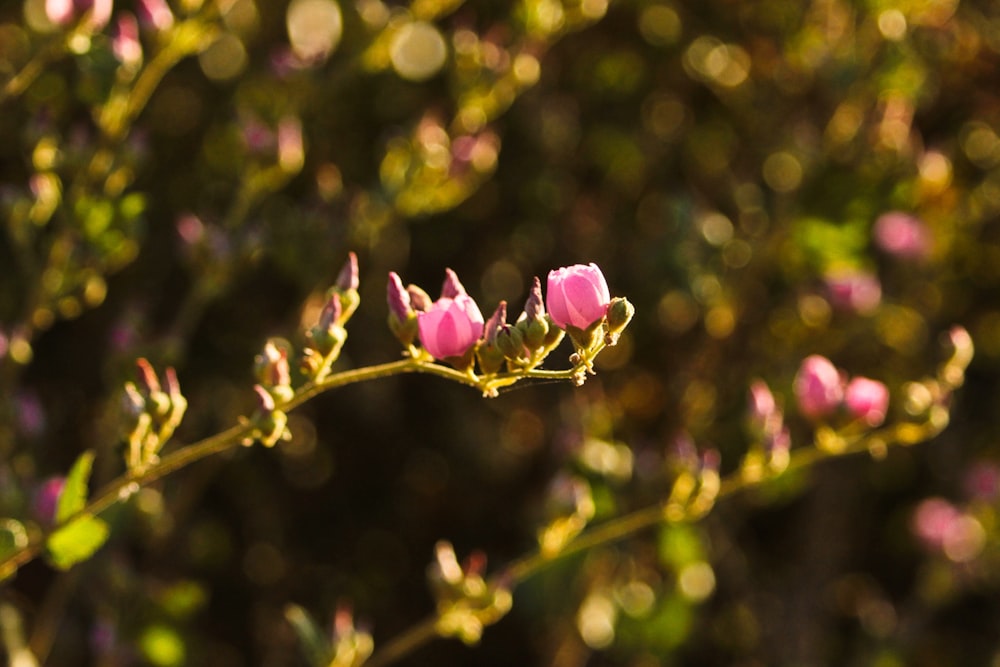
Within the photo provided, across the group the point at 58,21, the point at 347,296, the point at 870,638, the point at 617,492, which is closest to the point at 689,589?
the point at 617,492

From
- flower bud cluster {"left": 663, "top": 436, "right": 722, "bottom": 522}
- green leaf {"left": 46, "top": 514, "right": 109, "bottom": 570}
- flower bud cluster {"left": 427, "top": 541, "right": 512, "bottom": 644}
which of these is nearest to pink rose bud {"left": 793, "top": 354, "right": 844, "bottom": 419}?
flower bud cluster {"left": 663, "top": 436, "right": 722, "bottom": 522}

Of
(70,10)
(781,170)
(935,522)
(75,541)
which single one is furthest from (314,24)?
(935,522)

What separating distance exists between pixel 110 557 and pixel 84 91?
27.4 inches

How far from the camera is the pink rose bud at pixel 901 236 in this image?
231 centimetres

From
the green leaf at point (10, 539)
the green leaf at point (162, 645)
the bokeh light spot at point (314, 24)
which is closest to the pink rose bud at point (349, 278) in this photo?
the green leaf at point (10, 539)

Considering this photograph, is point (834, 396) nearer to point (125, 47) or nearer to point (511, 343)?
point (511, 343)

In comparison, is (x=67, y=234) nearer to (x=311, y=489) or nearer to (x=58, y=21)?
(x=58, y=21)

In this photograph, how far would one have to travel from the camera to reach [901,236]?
91.4 inches

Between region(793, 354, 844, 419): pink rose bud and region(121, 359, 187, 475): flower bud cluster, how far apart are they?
79 centimetres

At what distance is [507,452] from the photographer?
247 centimetres

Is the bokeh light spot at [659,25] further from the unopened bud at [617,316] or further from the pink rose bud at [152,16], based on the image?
the unopened bud at [617,316]

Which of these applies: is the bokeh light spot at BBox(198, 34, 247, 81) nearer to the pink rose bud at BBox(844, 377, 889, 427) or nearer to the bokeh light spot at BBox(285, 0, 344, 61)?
the bokeh light spot at BBox(285, 0, 344, 61)

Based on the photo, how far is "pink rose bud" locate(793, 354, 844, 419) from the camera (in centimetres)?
153

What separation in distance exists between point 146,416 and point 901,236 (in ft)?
5.32
